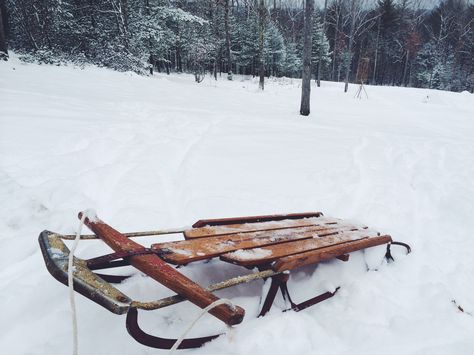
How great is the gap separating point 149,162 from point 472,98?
2012 centimetres

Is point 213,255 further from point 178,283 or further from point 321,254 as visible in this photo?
point 321,254

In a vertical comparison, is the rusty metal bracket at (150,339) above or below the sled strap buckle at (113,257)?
below

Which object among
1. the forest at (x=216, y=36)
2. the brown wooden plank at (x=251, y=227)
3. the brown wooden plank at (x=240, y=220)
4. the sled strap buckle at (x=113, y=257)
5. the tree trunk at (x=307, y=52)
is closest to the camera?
the sled strap buckle at (x=113, y=257)

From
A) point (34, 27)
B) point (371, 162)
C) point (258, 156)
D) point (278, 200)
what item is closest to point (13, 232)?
point (278, 200)

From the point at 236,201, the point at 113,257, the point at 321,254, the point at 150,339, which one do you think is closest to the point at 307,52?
the point at 236,201

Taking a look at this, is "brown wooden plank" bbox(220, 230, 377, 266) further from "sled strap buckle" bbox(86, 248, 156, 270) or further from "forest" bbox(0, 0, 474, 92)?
"forest" bbox(0, 0, 474, 92)

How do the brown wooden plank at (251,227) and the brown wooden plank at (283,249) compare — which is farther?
the brown wooden plank at (251,227)

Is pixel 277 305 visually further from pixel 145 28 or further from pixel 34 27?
pixel 145 28

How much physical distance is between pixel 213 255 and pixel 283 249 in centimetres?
55

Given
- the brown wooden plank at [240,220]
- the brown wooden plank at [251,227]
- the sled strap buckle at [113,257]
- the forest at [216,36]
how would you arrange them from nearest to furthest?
the sled strap buckle at [113,257] → the brown wooden plank at [251,227] → the brown wooden plank at [240,220] → the forest at [216,36]

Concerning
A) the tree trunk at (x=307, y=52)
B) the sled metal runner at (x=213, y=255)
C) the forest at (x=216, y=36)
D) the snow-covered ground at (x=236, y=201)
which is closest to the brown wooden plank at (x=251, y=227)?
the sled metal runner at (x=213, y=255)

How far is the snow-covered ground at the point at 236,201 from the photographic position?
1940 mm

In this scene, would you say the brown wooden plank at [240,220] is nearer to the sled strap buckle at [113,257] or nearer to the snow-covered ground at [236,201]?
the snow-covered ground at [236,201]

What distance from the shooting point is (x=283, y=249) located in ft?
7.49
